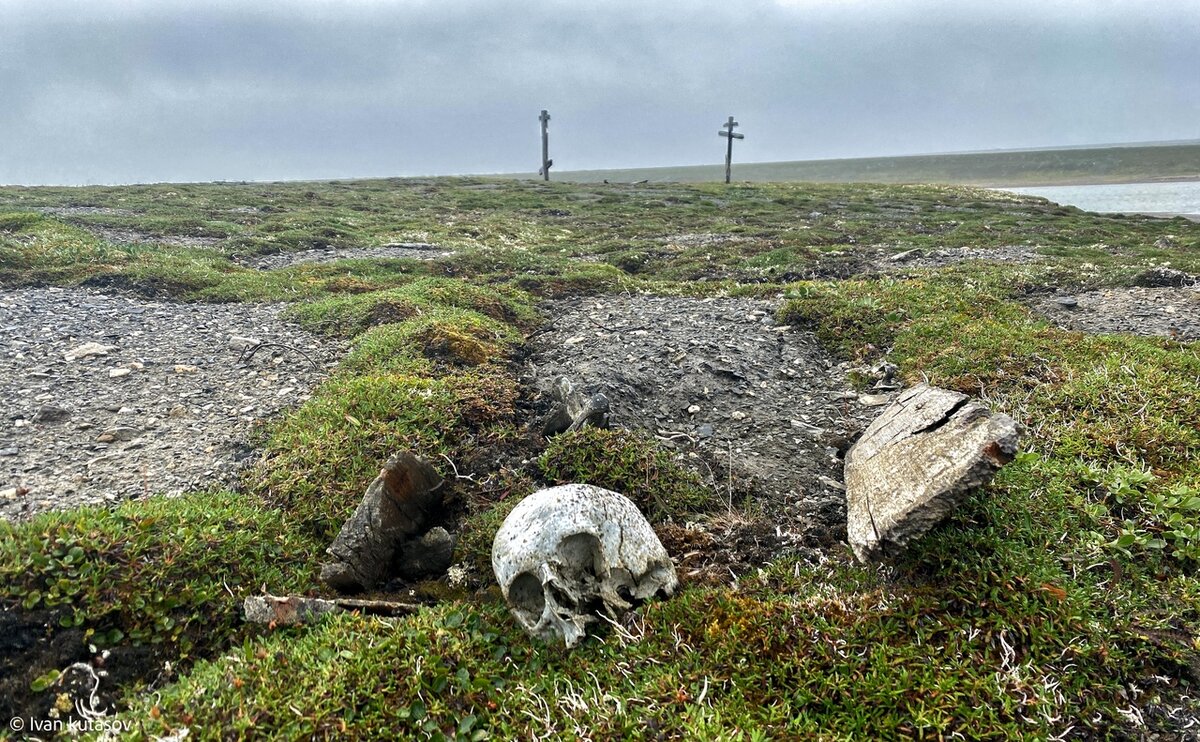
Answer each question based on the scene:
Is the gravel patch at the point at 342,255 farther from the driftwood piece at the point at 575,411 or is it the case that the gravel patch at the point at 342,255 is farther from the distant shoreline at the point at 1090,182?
the distant shoreline at the point at 1090,182

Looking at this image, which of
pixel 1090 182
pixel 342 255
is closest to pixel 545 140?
pixel 342 255

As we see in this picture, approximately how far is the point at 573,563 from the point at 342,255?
24296 mm

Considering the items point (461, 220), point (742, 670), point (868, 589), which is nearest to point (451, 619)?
point (742, 670)

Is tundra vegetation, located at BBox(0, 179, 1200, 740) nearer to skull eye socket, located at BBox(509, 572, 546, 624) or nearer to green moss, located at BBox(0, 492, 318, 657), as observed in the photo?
green moss, located at BBox(0, 492, 318, 657)

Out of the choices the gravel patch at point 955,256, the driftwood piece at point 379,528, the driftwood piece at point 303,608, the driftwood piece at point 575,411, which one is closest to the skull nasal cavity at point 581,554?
the driftwood piece at point 303,608

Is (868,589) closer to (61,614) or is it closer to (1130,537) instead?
(1130,537)

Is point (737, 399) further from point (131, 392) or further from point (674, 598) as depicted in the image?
point (131, 392)

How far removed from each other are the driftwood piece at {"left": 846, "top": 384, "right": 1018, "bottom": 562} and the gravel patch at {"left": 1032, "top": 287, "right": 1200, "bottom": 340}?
29.5 feet

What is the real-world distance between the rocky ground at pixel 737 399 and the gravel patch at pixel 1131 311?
21.3 ft

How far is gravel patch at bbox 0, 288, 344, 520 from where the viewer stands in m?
7.50

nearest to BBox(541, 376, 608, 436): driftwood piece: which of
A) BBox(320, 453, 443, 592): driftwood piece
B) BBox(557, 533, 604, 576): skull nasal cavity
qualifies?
BBox(320, 453, 443, 592): driftwood piece

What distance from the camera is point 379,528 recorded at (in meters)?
6.06

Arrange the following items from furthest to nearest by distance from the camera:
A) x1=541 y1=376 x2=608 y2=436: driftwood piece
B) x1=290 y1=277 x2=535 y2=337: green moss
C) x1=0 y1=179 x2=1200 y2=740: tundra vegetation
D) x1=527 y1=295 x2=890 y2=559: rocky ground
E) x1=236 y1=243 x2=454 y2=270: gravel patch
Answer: x1=236 y1=243 x2=454 y2=270: gravel patch → x1=290 y1=277 x2=535 y2=337: green moss → x1=541 y1=376 x2=608 y2=436: driftwood piece → x1=527 y1=295 x2=890 y2=559: rocky ground → x1=0 y1=179 x2=1200 y2=740: tundra vegetation

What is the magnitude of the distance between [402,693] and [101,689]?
7.33 feet
